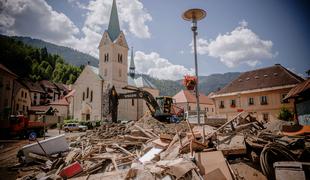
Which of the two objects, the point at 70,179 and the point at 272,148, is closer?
the point at 272,148

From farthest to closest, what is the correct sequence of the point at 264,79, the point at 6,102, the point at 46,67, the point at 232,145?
the point at 46,67, the point at 6,102, the point at 264,79, the point at 232,145

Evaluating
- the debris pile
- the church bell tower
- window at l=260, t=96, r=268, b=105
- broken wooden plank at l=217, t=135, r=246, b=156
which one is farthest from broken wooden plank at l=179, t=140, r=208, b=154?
the church bell tower

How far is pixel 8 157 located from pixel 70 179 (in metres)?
8.36

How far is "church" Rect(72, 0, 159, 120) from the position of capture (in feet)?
141

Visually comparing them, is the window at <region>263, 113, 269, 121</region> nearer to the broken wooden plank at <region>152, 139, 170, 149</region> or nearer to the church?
the broken wooden plank at <region>152, 139, 170, 149</region>

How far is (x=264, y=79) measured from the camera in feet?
96.3

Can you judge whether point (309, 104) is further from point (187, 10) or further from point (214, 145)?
point (187, 10)

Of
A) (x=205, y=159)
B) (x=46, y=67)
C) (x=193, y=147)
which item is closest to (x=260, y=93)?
(x=193, y=147)

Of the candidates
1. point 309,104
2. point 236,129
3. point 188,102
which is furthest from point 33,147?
point 188,102

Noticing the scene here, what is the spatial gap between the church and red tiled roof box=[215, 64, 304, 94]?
908 inches

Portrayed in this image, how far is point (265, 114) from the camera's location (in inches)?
1105

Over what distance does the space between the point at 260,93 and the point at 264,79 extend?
2.58 meters

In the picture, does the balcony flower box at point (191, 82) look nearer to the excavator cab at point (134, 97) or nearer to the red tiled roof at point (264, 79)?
the excavator cab at point (134, 97)

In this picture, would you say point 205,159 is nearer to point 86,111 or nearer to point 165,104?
point 165,104
